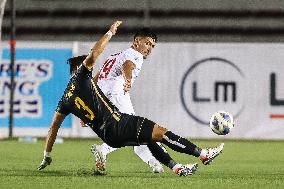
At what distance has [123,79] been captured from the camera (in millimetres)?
11141

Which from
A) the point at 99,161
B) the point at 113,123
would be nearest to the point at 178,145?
the point at 113,123

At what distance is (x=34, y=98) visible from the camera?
17.4 m

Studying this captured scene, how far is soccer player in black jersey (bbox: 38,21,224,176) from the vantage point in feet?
31.8

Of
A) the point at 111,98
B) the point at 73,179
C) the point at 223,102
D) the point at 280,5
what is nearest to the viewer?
the point at 73,179

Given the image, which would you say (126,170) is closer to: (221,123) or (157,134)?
(221,123)

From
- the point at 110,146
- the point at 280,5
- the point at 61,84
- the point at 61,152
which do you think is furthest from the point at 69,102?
the point at 280,5

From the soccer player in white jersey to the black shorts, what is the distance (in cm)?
68

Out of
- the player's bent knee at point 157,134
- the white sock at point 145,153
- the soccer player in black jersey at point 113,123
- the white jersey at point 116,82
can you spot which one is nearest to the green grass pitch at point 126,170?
the white sock at point 145,153

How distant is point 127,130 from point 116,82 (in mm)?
1419

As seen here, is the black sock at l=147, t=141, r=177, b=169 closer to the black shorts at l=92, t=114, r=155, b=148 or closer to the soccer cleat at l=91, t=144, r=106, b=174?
the black shorts at l=92, t=114, r=155, b=148

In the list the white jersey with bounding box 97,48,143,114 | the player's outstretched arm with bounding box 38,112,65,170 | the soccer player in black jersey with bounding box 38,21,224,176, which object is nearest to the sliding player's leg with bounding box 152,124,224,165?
the soccer player in black jersey with bounding box 38,21,224,176

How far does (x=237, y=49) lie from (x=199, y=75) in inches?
31.3

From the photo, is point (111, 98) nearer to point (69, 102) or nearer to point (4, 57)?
point (69, 102)

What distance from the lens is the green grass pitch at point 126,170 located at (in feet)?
30.8
